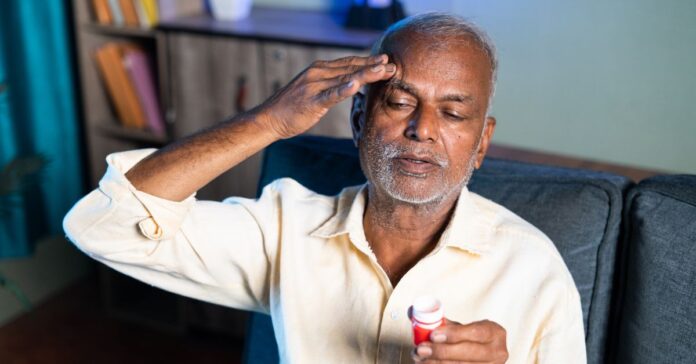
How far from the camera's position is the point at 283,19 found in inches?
112

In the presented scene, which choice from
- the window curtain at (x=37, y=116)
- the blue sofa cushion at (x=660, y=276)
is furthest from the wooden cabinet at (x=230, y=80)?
the blue sofa cushion at (x=660, y=276)

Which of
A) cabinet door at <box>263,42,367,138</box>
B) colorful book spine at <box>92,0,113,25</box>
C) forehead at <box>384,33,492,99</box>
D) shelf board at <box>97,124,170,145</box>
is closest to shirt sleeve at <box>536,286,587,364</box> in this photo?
forehead at <box>384,33,492,99</box>

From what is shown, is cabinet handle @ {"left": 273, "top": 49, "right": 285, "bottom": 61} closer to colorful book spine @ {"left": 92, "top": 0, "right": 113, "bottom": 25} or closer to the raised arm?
colorful book spine @ {"left": 92, "top": 0, "right": 113, "bottom": 25}

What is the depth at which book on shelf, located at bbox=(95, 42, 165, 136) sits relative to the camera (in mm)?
2926

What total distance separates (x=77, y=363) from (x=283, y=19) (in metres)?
1.46

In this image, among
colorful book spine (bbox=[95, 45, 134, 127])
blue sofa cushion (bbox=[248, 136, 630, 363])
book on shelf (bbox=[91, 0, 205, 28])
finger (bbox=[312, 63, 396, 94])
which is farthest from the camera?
colorful book spine (bbox=[95, 45, 134, 127])

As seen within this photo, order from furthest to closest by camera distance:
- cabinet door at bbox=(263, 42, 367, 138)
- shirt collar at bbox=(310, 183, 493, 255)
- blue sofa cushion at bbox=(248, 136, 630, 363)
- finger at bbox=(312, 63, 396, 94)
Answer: cabinet door at bbox=(263, 42, 367, 138) < blue sofa cushion at bbox=(248, 136, 630, 363) < shirt collar at bbox=(310, 183, 493, 255) < finger at bbox=(312, 63, 396, 94)

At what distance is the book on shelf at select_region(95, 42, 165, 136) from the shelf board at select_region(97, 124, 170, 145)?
0.09 feet

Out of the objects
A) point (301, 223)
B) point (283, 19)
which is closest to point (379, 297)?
point (301, 223)

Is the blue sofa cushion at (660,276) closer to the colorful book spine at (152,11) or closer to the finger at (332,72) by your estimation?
the finger at (332,72)

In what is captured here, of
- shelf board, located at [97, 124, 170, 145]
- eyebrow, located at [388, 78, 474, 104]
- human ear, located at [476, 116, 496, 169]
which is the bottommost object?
shelf board, located at [97, 124, 170, 145]

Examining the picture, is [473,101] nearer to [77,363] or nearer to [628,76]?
[628,76]

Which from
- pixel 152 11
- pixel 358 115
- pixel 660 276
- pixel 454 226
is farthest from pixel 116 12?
pixel 660 276

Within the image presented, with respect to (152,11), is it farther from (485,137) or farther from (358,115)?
(485,137)
